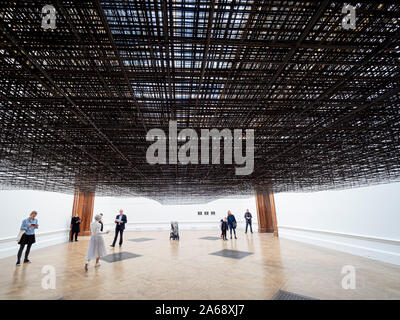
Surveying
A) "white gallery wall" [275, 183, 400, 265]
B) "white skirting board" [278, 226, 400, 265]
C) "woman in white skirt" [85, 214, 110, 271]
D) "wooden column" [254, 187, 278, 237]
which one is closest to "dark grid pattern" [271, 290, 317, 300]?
"woman in white skirt" [85, 214, 110, 271]

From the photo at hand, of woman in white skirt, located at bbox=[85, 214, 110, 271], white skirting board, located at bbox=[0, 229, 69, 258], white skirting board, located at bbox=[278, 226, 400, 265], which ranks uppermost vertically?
woman in white skirt, located at bbox=[85, 214, 110, 271]

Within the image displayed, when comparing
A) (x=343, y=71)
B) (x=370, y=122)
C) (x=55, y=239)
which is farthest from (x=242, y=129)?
(x=55, y=239)

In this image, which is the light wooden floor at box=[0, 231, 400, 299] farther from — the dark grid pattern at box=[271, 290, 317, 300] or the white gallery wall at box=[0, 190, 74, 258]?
the white gallery wall at box=[0, 190, 74, 258]

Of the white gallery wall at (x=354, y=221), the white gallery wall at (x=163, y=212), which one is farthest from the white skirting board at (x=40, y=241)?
the white gallery wall at (x=354, y=221)

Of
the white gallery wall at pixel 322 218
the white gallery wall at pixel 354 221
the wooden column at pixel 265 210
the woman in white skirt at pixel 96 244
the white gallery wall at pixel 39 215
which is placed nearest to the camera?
the woman in white skirt at pixel 96 244

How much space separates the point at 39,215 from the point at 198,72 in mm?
16437

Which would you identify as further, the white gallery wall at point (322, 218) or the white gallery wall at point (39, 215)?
the white gallery wall at point (39, 215)

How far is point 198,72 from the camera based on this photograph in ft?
11.4

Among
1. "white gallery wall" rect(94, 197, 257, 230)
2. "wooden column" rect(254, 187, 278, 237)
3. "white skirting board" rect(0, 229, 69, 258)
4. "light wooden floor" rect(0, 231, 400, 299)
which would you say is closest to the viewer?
"light wooden floor" rect(0, 231, 400, 299)

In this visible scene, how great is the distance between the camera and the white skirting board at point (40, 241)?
1020 cm

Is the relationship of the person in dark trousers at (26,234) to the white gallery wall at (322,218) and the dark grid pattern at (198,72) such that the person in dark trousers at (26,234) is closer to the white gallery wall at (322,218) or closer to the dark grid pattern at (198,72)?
the dark grid pattern at (198,72)

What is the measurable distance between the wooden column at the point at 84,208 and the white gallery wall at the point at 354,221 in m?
17.8

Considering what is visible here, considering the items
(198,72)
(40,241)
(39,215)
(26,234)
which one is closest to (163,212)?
(39,215)

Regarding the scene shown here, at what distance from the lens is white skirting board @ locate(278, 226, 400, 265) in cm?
903
